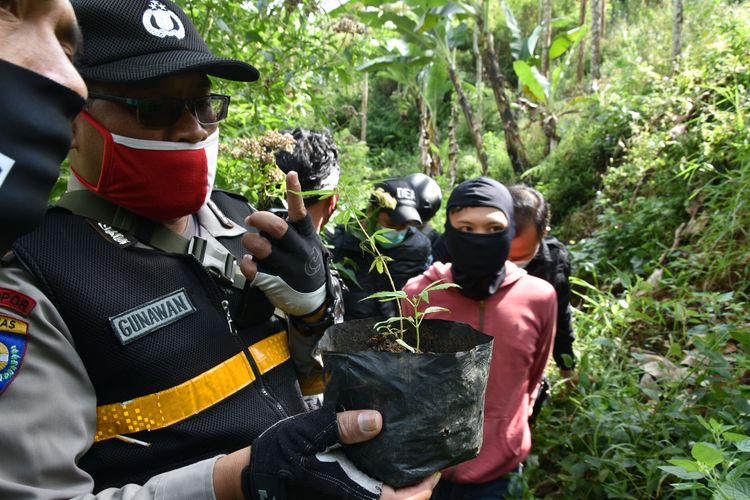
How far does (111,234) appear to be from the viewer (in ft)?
4.18

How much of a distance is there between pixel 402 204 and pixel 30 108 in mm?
3229

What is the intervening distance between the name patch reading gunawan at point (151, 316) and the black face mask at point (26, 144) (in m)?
0.52

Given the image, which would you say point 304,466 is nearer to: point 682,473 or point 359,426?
point 359,426

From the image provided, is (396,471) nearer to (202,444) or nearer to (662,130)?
(202,444)

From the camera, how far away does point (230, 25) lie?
2.97 meters

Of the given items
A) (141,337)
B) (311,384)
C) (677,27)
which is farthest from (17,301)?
(677,27)

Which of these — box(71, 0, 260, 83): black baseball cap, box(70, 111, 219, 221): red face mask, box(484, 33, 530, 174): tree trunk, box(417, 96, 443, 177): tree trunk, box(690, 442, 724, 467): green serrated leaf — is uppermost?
box(71, 0, 260, 83): black baseball cap

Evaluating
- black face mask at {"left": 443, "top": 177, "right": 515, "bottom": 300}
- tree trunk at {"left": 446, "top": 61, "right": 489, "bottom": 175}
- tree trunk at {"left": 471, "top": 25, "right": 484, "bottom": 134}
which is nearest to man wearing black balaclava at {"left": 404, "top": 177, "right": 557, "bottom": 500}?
black face mask at {"left": 443, "top": 177, "right": 515, "bottom": 300}

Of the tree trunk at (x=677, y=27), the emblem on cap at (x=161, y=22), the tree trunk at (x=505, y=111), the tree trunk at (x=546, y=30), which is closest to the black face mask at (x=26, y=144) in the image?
the emblem on cap at (x=161, y=22)

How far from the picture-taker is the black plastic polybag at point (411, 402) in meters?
1.07

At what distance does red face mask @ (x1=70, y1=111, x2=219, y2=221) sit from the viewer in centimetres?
130

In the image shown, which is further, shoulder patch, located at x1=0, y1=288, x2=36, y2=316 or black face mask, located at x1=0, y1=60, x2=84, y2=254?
shoulder patch, located at x1=0, y1=288, x2=36, y2=316

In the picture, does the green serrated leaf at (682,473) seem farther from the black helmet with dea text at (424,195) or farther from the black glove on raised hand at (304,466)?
the black helmet with dea text at (424,195)

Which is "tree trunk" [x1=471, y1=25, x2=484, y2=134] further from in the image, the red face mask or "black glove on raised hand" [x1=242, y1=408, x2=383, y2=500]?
"black glove on raised hand" [x1=242, y1=408, x2=383, y2=500]
